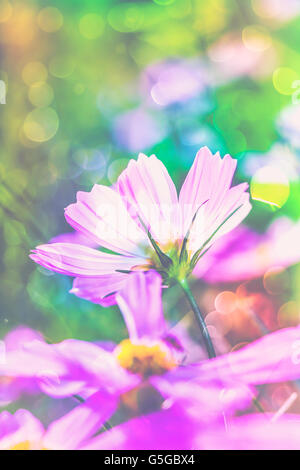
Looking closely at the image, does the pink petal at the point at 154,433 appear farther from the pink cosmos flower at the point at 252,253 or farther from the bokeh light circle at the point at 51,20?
the bokeh light circle at the point at 51,20

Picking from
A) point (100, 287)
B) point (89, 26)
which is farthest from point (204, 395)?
point (89, 26)

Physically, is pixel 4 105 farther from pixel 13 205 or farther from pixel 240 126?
pixel 240 126

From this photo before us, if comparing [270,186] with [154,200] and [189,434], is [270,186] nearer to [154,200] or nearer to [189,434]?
[154,200]

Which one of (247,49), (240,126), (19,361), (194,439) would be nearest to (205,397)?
(194,439)

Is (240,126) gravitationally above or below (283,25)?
below

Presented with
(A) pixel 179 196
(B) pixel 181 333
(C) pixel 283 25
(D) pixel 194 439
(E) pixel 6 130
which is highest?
(C) pixel 283 25
